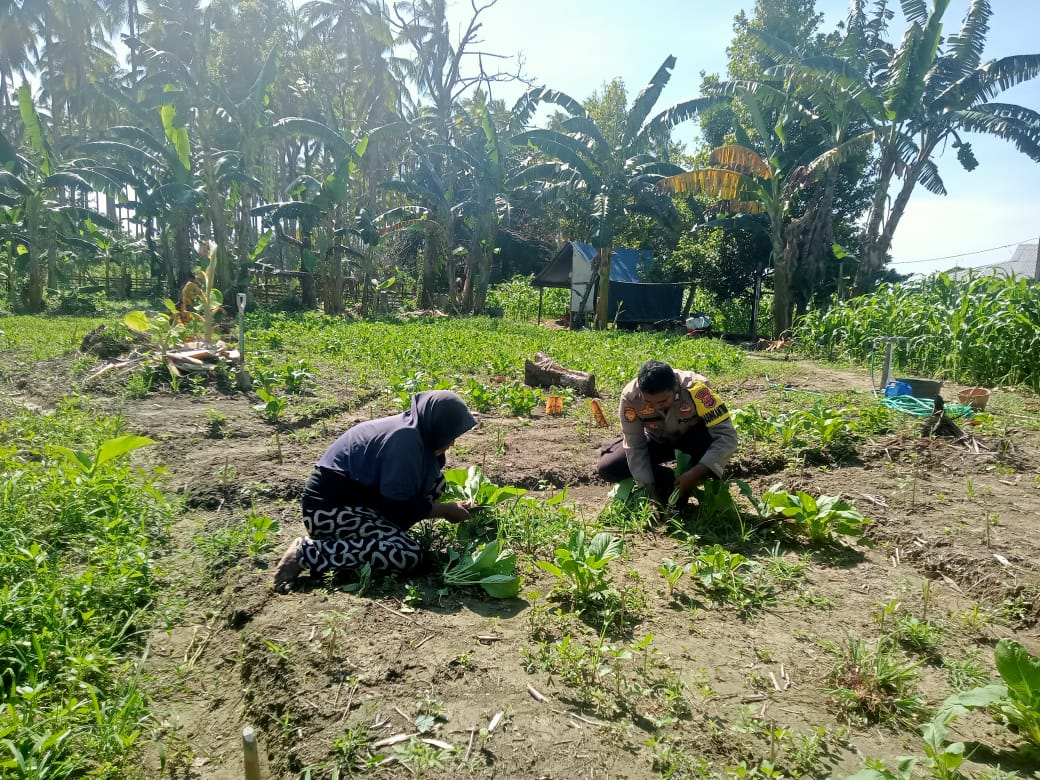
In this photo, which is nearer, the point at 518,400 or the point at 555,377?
the point at 518,400

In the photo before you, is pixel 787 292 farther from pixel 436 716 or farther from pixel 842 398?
pixel 436 716

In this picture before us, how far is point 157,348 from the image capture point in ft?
26.8

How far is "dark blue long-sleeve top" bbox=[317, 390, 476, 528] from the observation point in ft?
9.20

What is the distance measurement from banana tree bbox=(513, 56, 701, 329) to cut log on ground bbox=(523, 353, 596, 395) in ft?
30.1

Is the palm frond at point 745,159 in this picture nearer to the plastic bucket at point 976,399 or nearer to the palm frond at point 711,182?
the palm frond at point 711,182

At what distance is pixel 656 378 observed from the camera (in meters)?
3.34

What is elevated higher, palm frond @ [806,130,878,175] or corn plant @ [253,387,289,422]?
palm frond @ [806,130,878,175]

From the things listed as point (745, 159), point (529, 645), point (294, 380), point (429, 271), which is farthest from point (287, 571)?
point (429, 271)

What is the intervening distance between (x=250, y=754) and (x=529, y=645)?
1139mm

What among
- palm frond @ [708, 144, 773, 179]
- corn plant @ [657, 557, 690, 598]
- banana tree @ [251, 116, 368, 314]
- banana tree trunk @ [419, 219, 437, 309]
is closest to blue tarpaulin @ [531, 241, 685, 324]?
palm frond @ [708, 144, 773, 179]

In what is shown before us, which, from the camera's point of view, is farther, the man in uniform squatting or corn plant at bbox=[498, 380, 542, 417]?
corn plant at bbox=[498, 380, 542, 417]

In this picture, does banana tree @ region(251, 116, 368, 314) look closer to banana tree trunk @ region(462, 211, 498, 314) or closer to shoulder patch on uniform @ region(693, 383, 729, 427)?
banana tree trunk @ region(462, 211, 498, 314)

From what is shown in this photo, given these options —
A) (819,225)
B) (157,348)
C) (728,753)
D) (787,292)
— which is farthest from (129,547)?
(819,225)

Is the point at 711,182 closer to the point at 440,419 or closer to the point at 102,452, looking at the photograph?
the point at 440,419
